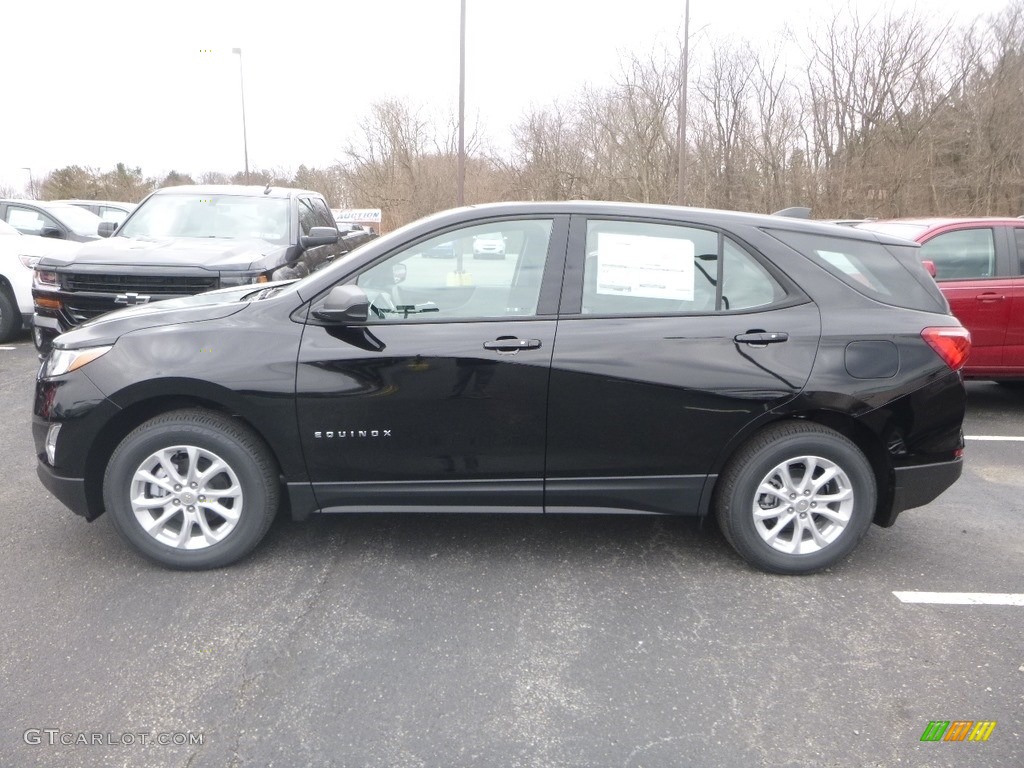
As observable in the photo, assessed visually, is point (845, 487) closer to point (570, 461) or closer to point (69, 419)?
point (570, 461)

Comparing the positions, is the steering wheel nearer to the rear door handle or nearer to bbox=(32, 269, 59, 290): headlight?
the rear door handle

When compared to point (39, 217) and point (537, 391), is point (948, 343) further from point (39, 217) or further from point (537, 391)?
point (39, 217)

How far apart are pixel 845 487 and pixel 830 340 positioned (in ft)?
2.24

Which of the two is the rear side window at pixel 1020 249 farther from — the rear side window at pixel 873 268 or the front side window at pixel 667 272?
the front side window at pixel 667 272

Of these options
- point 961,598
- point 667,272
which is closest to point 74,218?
point 667,272

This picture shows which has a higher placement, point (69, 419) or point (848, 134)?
point (848, 134)

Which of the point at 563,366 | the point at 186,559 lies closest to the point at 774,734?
the point at 563,366

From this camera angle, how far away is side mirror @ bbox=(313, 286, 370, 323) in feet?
12.1

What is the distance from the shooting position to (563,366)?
12.3 ft

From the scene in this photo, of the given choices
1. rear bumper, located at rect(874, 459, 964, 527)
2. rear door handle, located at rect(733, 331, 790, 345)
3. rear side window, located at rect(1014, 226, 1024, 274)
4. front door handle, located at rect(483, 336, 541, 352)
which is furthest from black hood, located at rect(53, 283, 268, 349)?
rear side window, located at rect(1014, 226, 1024, 274)

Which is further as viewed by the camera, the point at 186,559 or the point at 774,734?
the point at 186,559

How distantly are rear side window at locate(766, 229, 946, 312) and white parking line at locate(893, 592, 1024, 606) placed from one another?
131 centimetres

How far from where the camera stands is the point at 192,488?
12.6 ft

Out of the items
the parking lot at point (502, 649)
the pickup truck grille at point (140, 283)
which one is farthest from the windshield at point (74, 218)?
the parking lot at point (502, 649)
